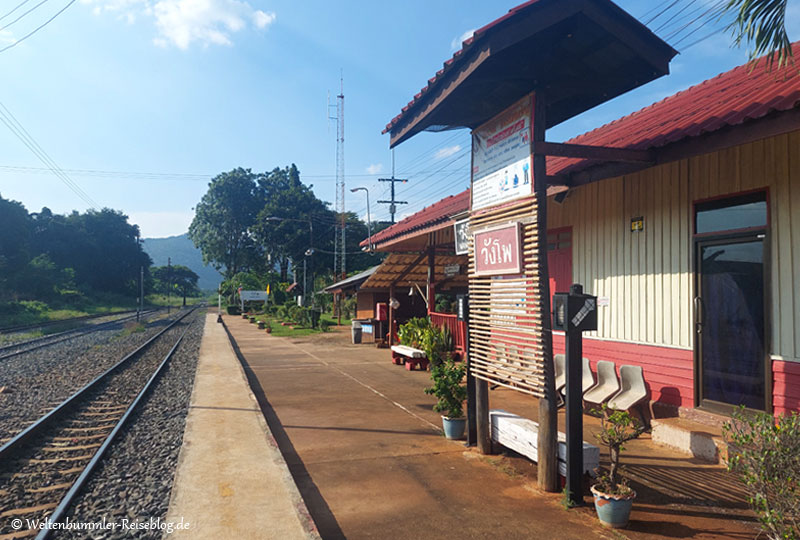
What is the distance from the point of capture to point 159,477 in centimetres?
528

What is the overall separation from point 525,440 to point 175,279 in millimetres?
136567

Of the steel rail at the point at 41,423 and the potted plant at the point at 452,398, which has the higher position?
the potted plant at the point at 452,398

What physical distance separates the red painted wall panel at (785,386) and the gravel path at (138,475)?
5.45 meters

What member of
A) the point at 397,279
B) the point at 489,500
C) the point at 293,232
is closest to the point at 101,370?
the point at 397,279

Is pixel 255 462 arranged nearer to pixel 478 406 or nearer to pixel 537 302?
pixel 478 406

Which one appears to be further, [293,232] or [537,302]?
[293,232]

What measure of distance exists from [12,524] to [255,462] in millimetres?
2016

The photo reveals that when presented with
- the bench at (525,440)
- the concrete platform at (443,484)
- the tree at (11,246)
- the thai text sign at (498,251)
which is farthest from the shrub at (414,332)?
the tree at (11,246)

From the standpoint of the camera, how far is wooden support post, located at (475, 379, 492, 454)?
568 cm

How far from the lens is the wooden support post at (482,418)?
18.6 ft

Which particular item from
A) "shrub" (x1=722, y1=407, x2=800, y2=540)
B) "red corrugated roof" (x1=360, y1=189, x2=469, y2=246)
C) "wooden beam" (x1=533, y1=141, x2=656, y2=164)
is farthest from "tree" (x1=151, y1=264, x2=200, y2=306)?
"shrub" (x1=722, y1=407, x2=800, y2=540)

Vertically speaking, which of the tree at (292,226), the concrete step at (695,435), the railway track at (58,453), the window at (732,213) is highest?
the tree at (292,226)

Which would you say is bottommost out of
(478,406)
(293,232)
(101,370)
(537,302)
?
(101,370)

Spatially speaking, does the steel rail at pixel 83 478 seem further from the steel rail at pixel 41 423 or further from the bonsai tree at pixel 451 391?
the bonsai tree at pixel 451 391
